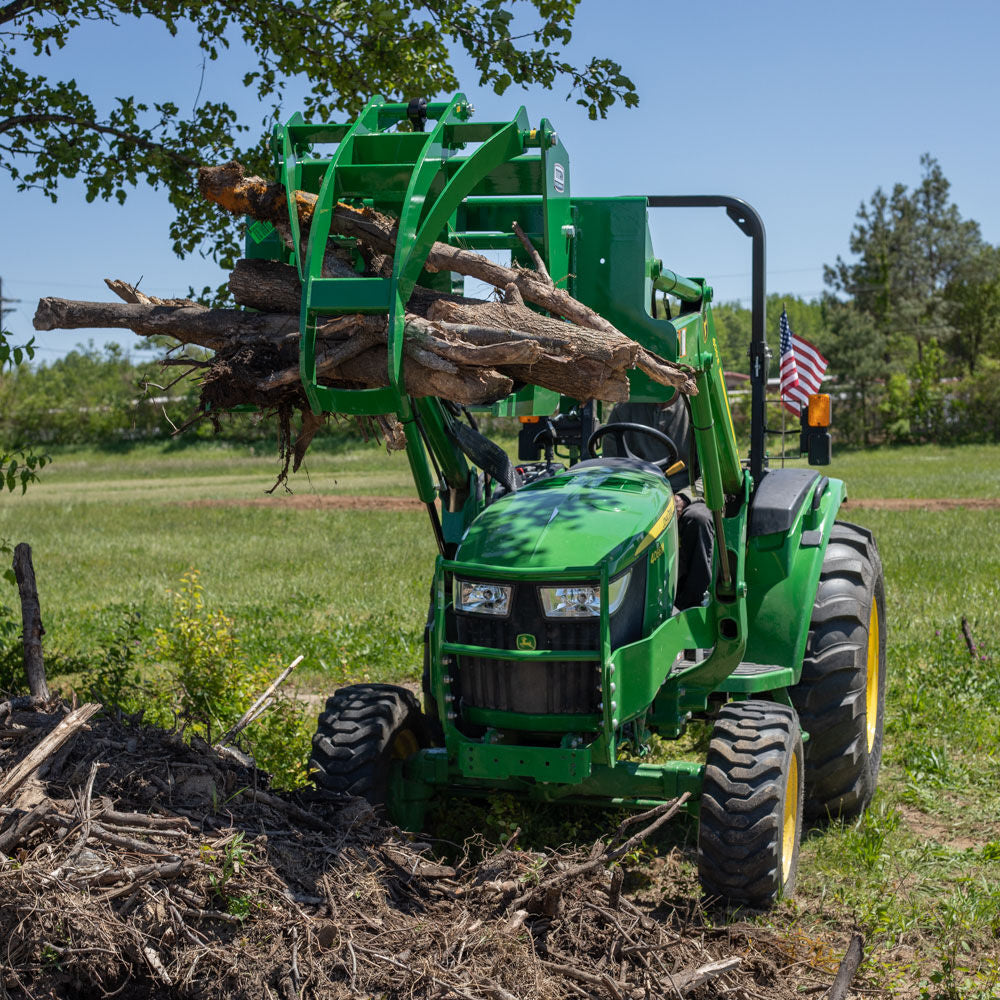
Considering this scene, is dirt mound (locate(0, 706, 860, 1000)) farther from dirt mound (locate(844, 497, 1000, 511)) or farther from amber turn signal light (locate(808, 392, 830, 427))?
dirt mound (locate(844, 497, 1000, 511))

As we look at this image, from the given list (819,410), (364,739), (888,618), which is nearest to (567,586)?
(364,739)

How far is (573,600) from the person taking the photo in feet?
14.4

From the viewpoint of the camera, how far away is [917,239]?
210 feet

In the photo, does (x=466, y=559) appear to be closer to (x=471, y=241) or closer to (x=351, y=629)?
(x=471, y=241)

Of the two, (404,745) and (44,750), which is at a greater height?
(44,750)

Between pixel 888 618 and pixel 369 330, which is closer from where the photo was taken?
pixel 369 330

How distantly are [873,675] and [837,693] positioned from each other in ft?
4.56

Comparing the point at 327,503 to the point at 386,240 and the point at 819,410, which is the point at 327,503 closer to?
the point at 819,410

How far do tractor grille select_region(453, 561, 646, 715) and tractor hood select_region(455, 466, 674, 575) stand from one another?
167mm

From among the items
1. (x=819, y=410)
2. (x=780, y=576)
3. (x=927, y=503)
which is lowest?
(x=927, y=503)

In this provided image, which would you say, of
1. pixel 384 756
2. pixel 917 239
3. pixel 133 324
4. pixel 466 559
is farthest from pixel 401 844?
pixel 917 239

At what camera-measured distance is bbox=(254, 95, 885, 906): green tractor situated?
4277 millimetres

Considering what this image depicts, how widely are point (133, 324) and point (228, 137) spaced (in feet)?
14.0

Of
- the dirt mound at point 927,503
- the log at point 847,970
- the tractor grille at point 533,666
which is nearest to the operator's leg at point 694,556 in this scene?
the tractor grille at point 533,666
